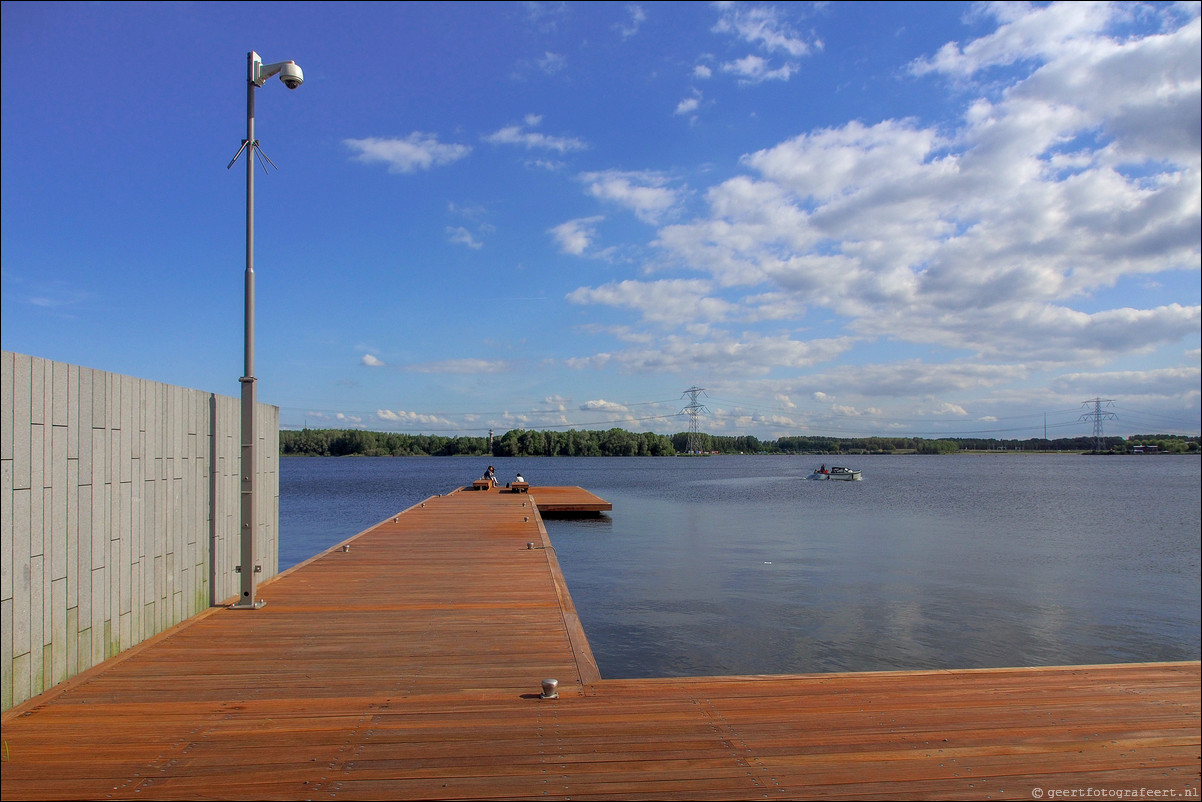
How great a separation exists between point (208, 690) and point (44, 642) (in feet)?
3.47

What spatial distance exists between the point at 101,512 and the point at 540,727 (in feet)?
12.2

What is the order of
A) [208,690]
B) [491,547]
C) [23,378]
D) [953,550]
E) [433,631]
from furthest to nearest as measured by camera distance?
[953,550] < [491,547] < [433,631] < [208,690] < [23,378]

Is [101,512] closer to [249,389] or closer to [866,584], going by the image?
[249,389]

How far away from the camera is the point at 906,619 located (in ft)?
37.1

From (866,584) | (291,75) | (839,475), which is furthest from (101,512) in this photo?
(839,475)

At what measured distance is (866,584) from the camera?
1416cm

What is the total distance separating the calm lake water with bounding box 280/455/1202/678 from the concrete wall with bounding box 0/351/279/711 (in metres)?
4.61

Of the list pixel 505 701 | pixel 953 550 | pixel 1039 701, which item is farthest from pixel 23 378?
pixel 953 550

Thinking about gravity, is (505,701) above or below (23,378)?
below

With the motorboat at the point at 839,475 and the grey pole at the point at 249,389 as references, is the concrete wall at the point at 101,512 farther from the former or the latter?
the motorboat at the point at 839,475

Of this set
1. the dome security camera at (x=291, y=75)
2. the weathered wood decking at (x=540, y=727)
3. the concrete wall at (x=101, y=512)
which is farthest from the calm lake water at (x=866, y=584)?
the dome security camera at (x=291, y=75)

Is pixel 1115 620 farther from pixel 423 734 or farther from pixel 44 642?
pixel 44 642

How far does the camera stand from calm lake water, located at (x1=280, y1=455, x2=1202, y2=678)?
31.0 ft

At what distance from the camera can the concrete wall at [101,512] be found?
14.0 feet
